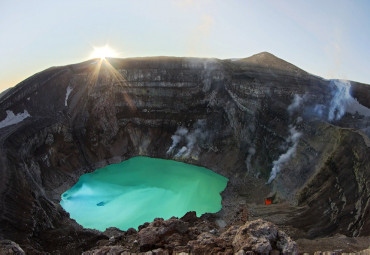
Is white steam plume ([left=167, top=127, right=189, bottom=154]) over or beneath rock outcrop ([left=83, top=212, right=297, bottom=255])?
over

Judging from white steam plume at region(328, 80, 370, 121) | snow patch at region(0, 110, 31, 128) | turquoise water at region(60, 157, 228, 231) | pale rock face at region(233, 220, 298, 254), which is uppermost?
snow patch at region(0, 110, 31, 128)

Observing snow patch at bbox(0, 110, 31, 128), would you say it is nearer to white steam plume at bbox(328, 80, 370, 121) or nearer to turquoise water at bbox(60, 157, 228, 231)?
turquoise water at bbox(60, 157, 228, 231)

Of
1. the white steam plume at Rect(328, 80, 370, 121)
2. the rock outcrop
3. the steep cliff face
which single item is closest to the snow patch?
the steep cliff face

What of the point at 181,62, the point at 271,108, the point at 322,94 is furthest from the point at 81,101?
the point at 322,94

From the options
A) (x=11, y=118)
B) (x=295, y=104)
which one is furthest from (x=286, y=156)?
(x=11, y=118)

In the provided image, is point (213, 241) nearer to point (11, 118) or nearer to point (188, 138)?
point (11, 118)

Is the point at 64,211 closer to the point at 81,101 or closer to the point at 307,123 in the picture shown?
the point at 81,101

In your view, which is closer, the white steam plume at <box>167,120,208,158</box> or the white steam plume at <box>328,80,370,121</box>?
the white steam plume at <box>328,80,370,121</box>
